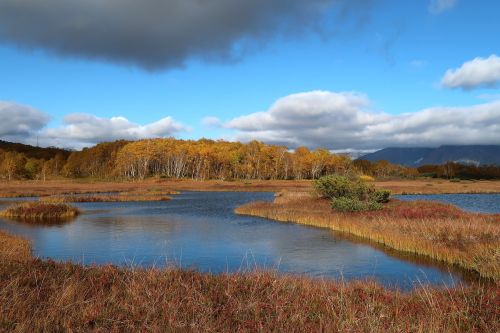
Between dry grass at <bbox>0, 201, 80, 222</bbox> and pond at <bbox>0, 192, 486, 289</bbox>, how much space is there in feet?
9.77

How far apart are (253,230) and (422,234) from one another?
13.6 m

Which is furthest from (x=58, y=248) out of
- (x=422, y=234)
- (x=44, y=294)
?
(x=422, y=234)

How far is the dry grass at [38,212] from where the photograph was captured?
143ft

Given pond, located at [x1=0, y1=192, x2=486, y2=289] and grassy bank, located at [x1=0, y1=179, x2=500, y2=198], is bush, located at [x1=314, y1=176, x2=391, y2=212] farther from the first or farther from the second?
grassy bank, located at [x1=0, y1=179, x2=500, y2=198]

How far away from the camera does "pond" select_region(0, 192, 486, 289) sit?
20.7 m

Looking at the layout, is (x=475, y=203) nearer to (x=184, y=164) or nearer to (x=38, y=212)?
(x=38, y=212)

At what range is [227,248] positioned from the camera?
2720 centimetres

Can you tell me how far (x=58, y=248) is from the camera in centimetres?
2686

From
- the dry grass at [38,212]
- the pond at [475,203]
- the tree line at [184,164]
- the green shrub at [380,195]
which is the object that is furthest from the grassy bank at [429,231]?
the tree line at [184,164]

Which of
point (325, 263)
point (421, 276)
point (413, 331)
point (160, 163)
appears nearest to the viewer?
point (413, 331)

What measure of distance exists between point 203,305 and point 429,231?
21011 millimetres

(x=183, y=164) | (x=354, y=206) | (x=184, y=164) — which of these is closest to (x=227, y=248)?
(x=354, y=206)

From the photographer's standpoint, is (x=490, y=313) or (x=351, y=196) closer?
(x=490, y=313)

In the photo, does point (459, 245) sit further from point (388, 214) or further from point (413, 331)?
point (413, 331)
